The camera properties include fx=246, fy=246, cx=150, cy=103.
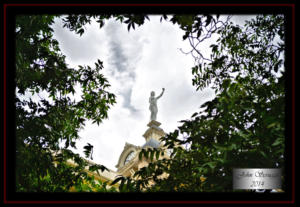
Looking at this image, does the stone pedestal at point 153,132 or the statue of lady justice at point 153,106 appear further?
the statue of lady justice at point 153,106

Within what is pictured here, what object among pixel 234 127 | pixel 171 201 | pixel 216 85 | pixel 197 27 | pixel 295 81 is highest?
pixel 197 27

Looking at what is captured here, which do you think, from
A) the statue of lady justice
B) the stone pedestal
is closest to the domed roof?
the stone pedestal

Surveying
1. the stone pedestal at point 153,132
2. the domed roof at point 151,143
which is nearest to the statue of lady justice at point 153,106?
the stone pedestal at point 153,132

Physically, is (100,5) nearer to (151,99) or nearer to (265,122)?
(265,122)

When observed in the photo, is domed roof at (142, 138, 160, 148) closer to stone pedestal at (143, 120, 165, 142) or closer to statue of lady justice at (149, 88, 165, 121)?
stone pedestal at (143, 120, 165, 142)

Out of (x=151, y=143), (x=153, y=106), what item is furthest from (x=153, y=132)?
(x=153, y=106)

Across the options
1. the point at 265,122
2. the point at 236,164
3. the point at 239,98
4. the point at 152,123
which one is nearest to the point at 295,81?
the point at 265,122

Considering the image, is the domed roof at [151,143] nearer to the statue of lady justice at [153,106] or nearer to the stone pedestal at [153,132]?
the stone pedestal at [153,132]

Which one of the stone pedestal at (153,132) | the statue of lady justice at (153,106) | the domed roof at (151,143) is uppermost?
the statue of lady justice at (153,106)

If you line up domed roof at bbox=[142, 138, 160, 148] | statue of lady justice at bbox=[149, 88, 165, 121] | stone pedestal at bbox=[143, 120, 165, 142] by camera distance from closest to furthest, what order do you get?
1. domed roof at bbox=[142, 138, 160, 148]
2. stone pedestal at bbox=[143, 120, 165, 142]
3. statue of lady justice at bbox=[149, 88, 165, 121]

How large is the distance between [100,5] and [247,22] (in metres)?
3.65

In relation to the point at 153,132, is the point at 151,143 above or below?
below

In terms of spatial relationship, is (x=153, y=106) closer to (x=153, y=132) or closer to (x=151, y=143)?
(x=153, y=132)

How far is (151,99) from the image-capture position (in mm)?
21047
